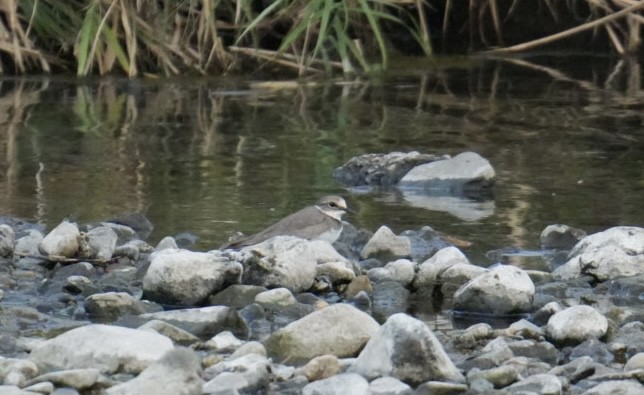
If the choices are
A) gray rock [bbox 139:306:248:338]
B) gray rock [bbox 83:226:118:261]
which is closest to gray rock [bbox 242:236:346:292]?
gray rock [bbox 139:306:248:338]

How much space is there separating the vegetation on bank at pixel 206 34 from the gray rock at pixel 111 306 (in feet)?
21.1

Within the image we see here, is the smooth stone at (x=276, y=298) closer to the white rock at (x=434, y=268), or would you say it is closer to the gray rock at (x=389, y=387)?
the white rock at (x=434, y=268)

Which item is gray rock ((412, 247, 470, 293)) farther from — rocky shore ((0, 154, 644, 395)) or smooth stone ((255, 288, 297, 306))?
smooth stone ((255, 288, 297, 306))

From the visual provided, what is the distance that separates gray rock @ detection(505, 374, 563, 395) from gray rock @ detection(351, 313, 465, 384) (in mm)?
167

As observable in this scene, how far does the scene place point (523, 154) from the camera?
856cm

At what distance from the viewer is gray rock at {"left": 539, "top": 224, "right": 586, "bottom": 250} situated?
613cm

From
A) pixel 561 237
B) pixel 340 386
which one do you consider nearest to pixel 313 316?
pixel 340 386

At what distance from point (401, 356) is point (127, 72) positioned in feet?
27.3

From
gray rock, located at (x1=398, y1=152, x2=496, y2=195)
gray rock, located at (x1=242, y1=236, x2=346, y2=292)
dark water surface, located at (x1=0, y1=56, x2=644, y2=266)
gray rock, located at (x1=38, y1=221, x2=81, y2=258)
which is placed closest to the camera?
gray rock, located at (x1=242, y1=236, x2=346, y2=292)

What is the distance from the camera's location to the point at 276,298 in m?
5.04

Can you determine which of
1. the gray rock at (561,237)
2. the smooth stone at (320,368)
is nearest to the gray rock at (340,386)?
the smooth stone at (320,368)

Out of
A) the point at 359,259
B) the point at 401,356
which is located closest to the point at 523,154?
the point at 359,259

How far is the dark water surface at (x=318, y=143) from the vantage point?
22.8 feet

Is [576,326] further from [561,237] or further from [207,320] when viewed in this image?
[561,237]
